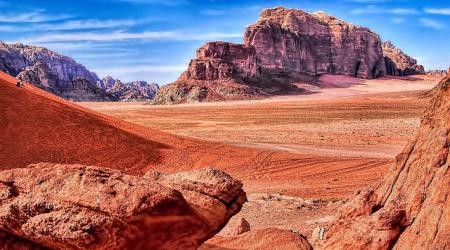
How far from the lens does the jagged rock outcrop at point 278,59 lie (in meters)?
89.6

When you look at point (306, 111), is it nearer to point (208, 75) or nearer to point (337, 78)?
point (208, 75)

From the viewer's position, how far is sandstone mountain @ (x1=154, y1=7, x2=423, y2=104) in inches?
3524

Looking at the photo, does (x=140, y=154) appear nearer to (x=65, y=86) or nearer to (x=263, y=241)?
(x=263, y=241)

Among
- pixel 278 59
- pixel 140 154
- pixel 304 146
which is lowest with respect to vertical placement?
pixel 304 146

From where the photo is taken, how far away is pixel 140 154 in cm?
2428

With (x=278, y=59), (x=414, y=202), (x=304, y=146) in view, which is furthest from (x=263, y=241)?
(x=278, y=59)

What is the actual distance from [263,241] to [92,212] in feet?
12.7

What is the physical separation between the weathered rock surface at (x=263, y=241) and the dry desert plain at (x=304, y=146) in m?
0.23

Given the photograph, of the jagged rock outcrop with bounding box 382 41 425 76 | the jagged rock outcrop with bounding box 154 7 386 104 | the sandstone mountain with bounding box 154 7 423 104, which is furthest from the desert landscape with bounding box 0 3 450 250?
the jagged rock outcrop with bounding box 382 41 425 76

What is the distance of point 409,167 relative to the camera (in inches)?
278

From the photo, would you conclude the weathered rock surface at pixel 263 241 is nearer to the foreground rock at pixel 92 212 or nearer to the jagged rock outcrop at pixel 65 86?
the foreground rock at pixel 92 212

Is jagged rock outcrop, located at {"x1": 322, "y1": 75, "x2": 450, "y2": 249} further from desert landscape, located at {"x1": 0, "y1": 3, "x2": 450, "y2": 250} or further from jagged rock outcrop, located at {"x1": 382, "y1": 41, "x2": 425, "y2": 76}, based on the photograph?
jagged rock outcrop, located at {"x1": 382, "y1": 41, "x2": 425, "y2": 76}

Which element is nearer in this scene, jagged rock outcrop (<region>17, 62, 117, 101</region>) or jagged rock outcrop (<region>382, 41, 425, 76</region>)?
jagged rock outcrop (<region>17, 62, 117, 101</region>)

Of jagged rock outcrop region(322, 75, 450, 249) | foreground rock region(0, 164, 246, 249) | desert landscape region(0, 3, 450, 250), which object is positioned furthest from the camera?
jagged rock outcrop region(322, 75, 450, 249)
